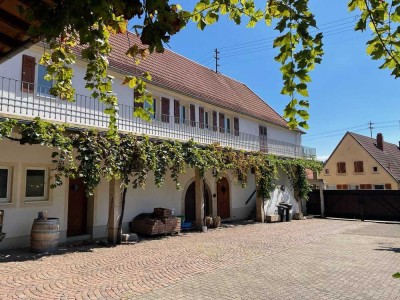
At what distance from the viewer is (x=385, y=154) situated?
38.1m

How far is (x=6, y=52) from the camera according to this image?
300 cm

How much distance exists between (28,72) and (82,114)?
7.13 feet

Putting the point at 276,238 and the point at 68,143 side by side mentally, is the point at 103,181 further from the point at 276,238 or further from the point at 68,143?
the point at 276,238

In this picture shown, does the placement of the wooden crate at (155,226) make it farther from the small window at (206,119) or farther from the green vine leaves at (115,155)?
the small window at (206,119)

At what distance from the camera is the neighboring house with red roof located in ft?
113


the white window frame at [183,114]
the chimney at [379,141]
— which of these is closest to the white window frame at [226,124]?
the white window frame at [183,114]

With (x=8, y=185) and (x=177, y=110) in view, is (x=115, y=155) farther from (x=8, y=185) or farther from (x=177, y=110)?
(x=177, y=110)

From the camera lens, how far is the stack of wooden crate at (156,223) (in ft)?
42.9

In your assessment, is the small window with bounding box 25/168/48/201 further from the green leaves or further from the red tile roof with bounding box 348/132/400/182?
the red tile roof with bounding box 348/132/400/182

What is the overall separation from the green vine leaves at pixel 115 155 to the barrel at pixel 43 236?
1443 millimetres

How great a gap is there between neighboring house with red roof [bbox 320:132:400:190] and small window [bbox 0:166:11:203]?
34.7m

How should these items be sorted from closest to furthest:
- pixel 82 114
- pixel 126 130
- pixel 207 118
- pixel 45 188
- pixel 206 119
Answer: pixel 45 188 < pixel 82 114 < pixel 126 130 < pixel 206 119 < pixel 207 118

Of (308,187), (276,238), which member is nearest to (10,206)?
(276,238)

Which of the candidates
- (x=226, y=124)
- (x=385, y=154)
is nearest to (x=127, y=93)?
(x=226, y=124)
